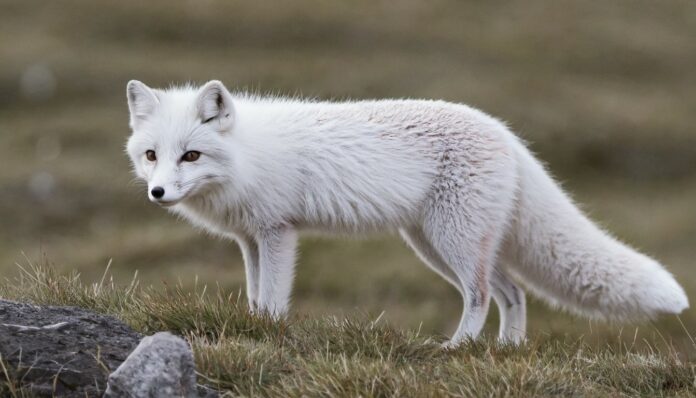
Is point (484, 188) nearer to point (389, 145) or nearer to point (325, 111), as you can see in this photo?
point (389, 145)

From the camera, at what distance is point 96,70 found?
3073 centimetres

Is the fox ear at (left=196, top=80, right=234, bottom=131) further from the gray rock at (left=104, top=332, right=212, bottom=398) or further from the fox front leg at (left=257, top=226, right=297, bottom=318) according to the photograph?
the gray rock at (left=104, top=332, right=212, bottom=398)

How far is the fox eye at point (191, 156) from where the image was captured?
26.3 ft

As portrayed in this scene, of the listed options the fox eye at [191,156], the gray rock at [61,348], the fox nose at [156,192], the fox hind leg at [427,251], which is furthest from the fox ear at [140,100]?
the fox hind leg at [427,251]

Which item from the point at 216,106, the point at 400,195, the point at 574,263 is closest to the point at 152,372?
the point at 216,106

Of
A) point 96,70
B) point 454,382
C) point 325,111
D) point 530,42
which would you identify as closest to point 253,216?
point 325,111

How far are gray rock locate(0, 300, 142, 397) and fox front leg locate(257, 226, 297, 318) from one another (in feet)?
7.33

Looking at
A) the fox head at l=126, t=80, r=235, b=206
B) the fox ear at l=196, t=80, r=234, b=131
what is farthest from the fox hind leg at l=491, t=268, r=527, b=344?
the fox ear at l=196, t=80, r=234, b=131

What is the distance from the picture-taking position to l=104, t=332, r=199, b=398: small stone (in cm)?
505

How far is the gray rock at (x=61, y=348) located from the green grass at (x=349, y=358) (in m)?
0.16

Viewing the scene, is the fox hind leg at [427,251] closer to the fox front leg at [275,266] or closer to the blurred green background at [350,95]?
the fox front leg at [275,266]

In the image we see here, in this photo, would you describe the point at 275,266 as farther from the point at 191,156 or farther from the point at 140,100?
the point at 140,100

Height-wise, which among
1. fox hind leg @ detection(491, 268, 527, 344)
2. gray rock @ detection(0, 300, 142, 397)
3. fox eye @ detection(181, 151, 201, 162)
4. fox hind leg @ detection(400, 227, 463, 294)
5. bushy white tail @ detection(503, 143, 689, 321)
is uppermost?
fox eye @ detection(181, 151, 201, 162)

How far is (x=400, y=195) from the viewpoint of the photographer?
28.5ft
